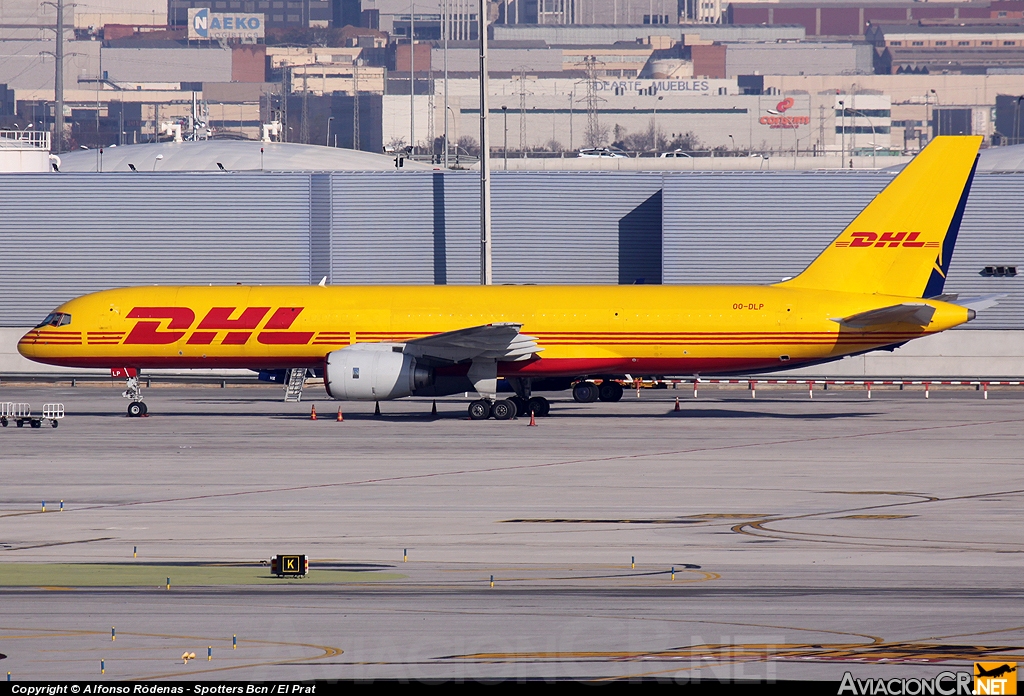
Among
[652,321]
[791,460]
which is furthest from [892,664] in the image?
[652,321]

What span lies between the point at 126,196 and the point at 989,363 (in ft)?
139

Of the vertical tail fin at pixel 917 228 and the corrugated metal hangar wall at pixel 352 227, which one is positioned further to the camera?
the corrugated metal hangar wall at pixel 352 227

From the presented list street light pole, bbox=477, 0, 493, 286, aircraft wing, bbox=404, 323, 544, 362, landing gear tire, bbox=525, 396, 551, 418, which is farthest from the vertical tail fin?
street light pole, bbox=477, 0, 493, 286

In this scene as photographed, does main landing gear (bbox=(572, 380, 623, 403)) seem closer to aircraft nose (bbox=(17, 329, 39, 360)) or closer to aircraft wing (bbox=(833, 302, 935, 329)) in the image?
aircraft wing (bbox=(833, 302, 935, 329))

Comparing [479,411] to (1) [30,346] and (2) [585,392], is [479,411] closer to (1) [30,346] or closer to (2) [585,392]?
(2) [585,392]

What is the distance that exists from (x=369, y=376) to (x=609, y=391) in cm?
1123

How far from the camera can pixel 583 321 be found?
42625mm

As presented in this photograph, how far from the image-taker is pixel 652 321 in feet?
139

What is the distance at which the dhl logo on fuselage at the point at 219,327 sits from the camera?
42969 millimetres

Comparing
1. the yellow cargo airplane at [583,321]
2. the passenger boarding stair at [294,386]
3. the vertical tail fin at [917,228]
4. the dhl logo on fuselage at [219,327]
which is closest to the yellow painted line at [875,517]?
the yellow cargo airplane at [583,321]

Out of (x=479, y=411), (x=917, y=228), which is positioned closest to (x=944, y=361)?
(x=917, y=228)

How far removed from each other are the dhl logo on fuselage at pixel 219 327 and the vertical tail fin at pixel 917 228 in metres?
18.0

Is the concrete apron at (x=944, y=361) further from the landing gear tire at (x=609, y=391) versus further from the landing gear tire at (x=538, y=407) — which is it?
the landing gear tire at (x=538, y=407)

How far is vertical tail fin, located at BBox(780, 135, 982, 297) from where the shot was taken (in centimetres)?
4272
